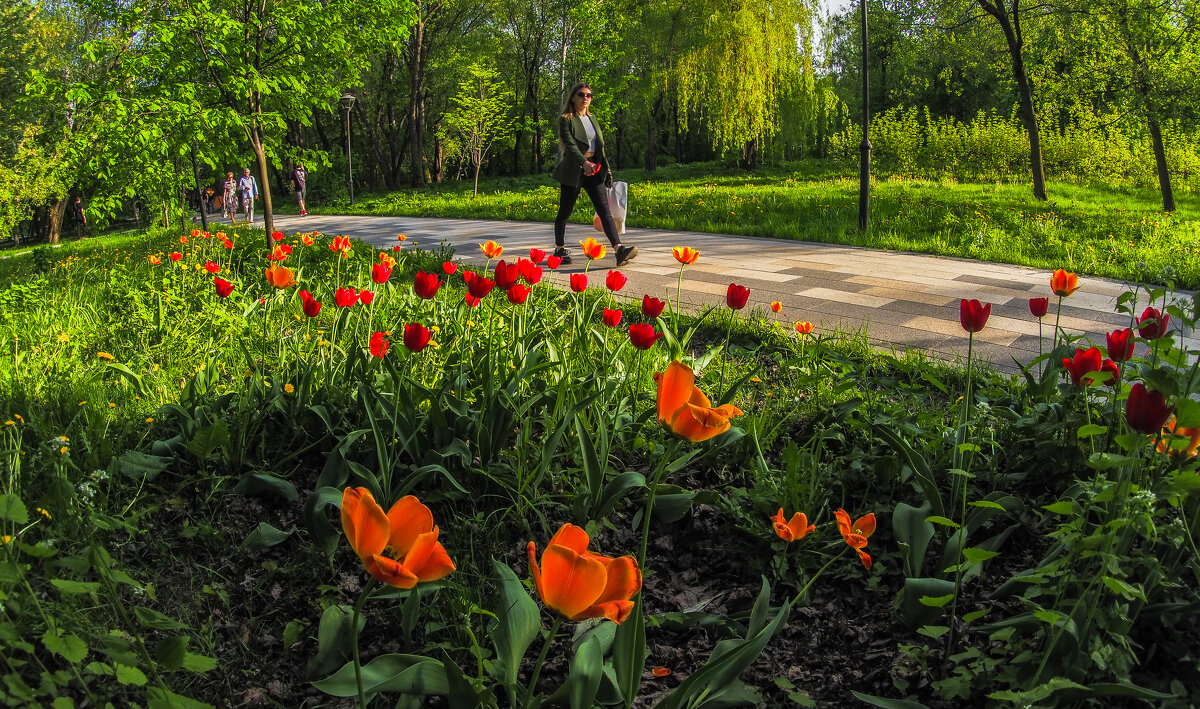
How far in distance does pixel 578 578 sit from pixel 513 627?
54 cm

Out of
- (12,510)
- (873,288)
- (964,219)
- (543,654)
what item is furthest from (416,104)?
(543,654)

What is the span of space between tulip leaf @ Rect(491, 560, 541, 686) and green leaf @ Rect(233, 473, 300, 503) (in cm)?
112

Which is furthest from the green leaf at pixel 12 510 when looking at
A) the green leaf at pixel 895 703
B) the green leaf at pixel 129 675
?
the green leaf at pixel 895 703

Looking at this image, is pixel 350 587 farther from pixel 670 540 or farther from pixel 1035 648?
pixel 1035 648

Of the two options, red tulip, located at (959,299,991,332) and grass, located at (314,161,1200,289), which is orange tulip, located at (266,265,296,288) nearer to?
red tulip, located at (959,299,991,332)

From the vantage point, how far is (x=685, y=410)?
1312 mm

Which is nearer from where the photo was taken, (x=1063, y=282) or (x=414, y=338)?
(x=414, y=338)

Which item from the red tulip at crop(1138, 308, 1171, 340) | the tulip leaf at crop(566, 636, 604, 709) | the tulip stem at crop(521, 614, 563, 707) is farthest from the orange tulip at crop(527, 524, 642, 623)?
the red tulip at crop(1138, 308, 1171, 340)

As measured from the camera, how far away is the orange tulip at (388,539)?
956 mm

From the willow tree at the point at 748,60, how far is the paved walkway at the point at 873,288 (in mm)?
11821

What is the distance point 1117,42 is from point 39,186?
1073 inches

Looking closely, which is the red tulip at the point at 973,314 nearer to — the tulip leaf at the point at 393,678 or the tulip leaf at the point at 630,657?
the tulip leaf at the point at 630,657

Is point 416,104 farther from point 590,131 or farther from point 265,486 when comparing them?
point 265,486

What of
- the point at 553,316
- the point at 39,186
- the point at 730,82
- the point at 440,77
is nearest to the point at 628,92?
the point at 440,77
